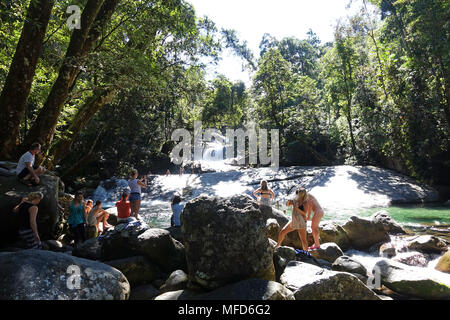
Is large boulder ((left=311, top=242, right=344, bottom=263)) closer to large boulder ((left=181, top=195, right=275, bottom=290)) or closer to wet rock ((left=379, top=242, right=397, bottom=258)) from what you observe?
wet rock ((left=379, top=242, right=397, bottom=258))

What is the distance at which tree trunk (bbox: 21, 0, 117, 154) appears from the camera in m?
7.14

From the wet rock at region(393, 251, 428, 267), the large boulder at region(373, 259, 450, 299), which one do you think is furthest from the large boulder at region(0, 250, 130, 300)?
the wet rock at region(393, 251, 428, 267)

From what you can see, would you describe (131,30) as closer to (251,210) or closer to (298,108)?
(251,210)

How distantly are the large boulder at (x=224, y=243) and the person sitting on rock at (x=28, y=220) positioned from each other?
150 inches

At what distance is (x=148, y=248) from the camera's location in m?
5.69

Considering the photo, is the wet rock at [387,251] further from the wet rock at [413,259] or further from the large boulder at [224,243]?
the large boulder at [224,243]

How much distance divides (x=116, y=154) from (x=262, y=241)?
71.8 feet

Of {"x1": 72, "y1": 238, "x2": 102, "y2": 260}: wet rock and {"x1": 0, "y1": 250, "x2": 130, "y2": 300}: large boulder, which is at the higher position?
{"x1": 0, "y1": 250, "x2": 130, "y2": 300}: large boulder

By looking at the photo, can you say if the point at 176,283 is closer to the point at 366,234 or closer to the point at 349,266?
A: the point at 349,266

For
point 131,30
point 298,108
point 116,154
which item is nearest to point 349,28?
point 298,108

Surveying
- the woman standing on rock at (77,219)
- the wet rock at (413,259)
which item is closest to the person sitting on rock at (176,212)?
the woman standing on rock at (77,219)

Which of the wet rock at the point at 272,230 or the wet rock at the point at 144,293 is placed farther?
the wet rock at the point at 272,230

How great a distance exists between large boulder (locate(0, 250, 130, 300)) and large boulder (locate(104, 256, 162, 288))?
4.56ft

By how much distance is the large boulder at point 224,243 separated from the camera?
4059mm
